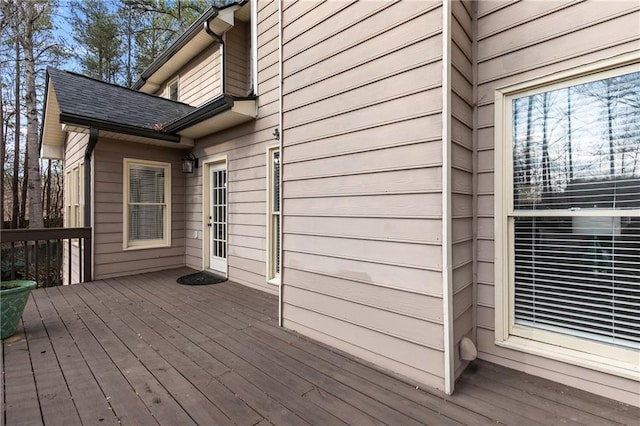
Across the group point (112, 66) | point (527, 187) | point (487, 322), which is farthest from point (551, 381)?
point (112, 66)

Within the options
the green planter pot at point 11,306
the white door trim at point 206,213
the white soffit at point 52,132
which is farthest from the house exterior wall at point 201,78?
the green planter pot at point 11,306

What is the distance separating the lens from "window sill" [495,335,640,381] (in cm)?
173

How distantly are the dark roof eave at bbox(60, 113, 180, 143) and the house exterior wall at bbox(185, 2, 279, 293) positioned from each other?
0.88m

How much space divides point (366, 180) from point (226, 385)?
1.71 metres

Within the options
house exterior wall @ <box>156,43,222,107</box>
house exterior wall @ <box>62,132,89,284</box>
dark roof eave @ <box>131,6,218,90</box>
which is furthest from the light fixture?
dark roof eave @ <box>131,6,218,90</box>

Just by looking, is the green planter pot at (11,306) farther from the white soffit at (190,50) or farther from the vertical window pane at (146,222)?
the white soffit at (190,50)

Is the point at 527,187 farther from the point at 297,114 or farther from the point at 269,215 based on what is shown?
the point at 269,215

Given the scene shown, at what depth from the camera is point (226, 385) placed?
194cm

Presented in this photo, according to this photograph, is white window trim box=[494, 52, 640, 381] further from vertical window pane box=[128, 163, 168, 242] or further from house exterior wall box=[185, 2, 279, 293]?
vertical window pane box=[128, 163, 168, 242]

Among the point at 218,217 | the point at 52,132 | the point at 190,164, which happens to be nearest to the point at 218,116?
the point at 190,164

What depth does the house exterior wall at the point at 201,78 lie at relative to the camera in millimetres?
5852

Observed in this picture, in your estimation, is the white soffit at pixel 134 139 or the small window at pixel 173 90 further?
the small window at pixel 173 90

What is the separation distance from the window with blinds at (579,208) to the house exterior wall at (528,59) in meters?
0.15

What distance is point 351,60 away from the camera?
2355 millimetres
